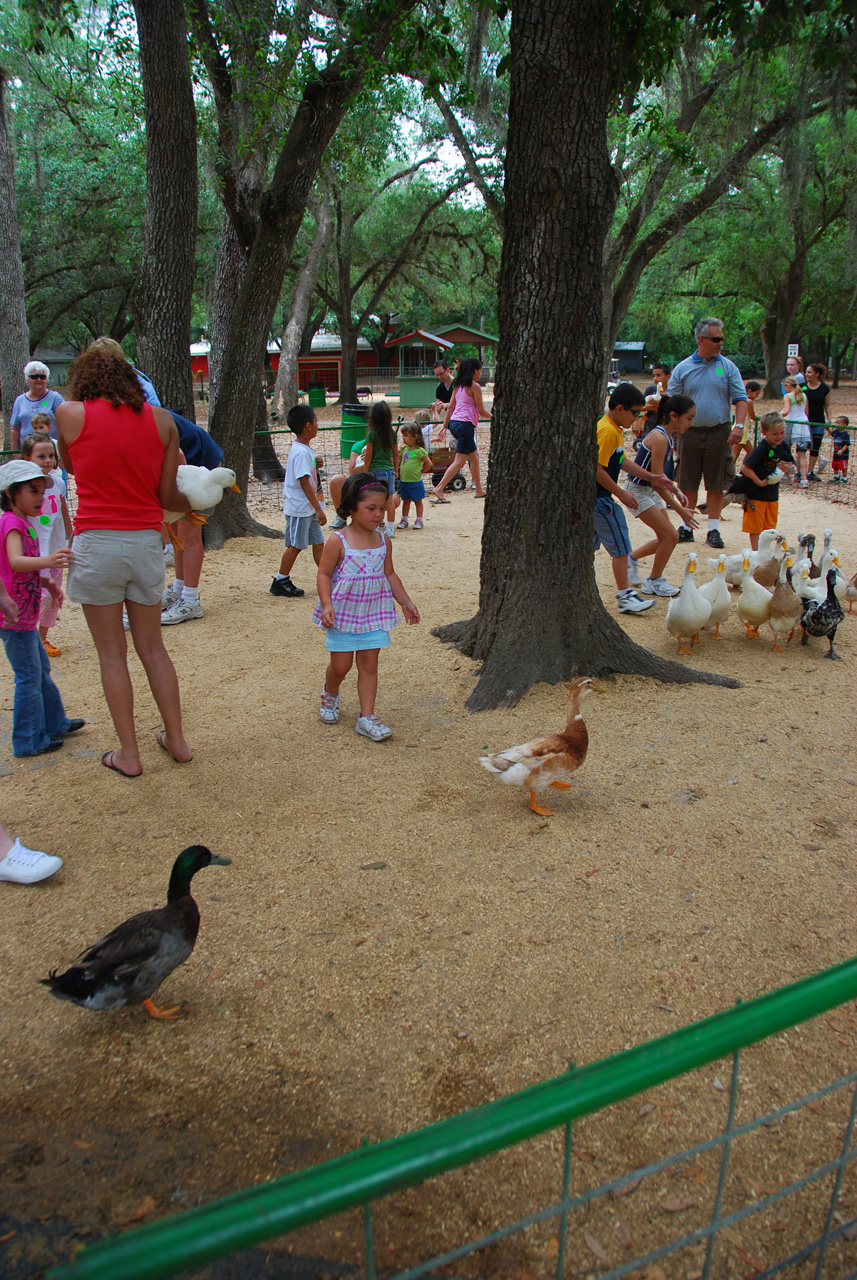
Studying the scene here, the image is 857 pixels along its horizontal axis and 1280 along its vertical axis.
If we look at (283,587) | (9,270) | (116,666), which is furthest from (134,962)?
(9,270)

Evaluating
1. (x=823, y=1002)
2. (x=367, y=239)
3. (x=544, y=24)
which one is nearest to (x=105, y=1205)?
(x=823, y=1002)

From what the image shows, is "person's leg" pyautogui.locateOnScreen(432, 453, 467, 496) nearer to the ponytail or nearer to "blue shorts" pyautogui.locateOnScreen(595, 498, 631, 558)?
the ponytail

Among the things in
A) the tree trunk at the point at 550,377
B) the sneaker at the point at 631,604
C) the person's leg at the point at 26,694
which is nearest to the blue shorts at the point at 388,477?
the sneaker at the point at 631,604

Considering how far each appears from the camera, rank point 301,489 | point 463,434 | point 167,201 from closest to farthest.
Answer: point 301,489 < point 167,201 < point 463,434

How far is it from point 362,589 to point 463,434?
7.90 m

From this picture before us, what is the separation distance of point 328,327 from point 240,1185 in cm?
6015

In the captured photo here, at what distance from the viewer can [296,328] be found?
22641 millimetres

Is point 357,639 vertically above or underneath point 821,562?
underneath

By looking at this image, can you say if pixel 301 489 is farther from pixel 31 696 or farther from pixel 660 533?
pixel 31 696

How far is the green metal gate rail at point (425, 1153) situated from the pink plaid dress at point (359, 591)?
3320mm

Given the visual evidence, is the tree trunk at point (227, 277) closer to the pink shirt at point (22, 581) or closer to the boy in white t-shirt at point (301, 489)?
the boy in white t-shirt at point (301, 489)

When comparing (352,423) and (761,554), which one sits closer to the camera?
(761,554)

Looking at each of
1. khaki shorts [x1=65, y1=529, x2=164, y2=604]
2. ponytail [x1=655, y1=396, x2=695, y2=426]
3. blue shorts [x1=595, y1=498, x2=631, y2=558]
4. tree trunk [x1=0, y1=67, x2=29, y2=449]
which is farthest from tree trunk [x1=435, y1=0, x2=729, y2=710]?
tree trunk [x1=0, y1=67, x2=29, y2=449]

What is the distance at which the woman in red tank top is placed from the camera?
3676 millimetres
